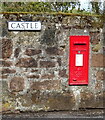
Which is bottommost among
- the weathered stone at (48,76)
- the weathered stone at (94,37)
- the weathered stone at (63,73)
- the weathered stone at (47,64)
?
the weathered stone at (48,76)

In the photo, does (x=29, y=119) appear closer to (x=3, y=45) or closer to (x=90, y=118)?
(x=90, y=118)

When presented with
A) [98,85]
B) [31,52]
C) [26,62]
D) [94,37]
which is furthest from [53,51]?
[98,85]

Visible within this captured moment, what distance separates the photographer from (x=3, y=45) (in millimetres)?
3797

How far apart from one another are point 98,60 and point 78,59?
386 mm

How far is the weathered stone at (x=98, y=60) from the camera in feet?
→ 13.0

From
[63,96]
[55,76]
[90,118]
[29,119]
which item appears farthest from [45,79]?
[90,118]

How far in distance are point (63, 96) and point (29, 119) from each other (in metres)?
0.71

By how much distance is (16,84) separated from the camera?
3.89m

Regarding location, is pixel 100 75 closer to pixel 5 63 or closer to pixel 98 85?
pixel 98 85

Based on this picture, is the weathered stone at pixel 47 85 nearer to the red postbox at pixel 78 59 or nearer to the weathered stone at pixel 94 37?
the red postbox at pixel 78 59

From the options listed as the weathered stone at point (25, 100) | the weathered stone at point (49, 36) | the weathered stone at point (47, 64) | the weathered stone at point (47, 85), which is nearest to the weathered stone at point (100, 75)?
the weathered stone at point (47, 85)

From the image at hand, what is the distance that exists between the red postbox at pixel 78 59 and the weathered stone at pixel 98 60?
0.15m

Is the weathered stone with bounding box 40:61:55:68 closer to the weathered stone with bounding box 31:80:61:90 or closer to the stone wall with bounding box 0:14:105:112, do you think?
the stone wall with bounding box 0:14:105:112

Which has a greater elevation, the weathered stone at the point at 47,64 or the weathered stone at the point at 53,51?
the weathered stone at the point at 53,51
